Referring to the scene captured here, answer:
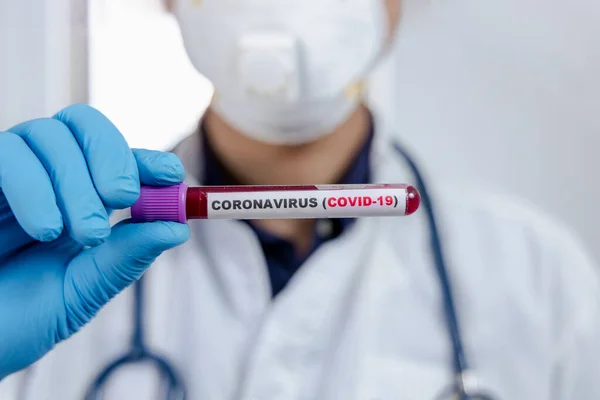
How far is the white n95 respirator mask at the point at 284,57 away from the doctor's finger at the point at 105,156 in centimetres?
19

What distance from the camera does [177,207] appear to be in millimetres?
537

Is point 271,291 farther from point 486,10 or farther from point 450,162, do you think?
point 486,10

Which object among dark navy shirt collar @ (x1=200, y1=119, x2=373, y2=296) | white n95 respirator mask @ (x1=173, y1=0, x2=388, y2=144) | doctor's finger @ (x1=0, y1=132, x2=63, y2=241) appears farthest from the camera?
dark navy shirt collar @ (x1=200, y1=119, x2=373, y2=296)

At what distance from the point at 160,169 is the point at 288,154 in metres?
0.26

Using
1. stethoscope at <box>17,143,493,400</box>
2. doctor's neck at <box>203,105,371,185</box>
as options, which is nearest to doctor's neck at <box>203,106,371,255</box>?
doctor's neck at <box>203,105,371,185</box>

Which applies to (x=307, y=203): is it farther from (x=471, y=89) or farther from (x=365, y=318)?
(x=471, y=89)

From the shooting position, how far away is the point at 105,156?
0.54 m

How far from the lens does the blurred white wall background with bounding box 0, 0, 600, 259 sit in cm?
78

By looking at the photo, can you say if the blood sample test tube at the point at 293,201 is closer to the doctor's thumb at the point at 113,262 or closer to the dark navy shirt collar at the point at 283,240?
the doctor's thumb at the point at 113,262

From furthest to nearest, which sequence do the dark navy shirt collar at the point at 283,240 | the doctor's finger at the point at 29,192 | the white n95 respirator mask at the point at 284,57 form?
the dark navy shirt collar at the point at 283,240
the white n95 respirator mask at the point at 284,57
the doctor's finger at the point at 29,192

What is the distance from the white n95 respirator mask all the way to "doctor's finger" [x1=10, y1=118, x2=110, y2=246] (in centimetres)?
22

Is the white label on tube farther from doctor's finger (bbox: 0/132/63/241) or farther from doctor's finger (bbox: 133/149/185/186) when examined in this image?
doctor's finger (bbox: 0/132/63/241)

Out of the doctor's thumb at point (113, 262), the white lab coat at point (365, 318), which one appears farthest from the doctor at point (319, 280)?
the doctor's thumb at point (113, 262)

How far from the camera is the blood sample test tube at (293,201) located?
53cm
